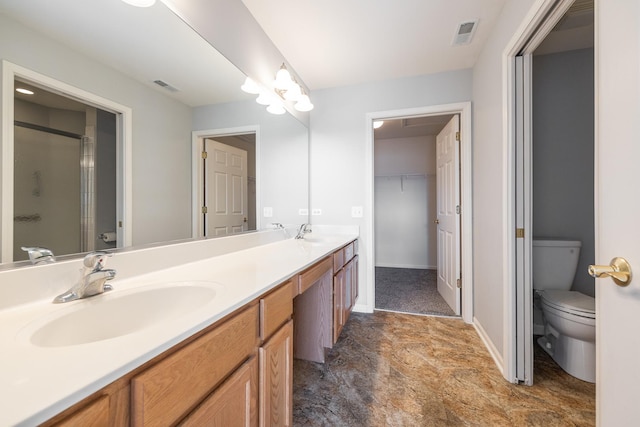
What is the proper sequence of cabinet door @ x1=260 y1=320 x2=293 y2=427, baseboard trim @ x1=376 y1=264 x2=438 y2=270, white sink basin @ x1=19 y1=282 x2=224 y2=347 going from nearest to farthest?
white sink basin @ x1=19 y1=282 x2=224 y2=347, cabinet door @ x1=260 y1=320 x2=293 y2=427, baseboard trim @ x1=376 y1=264 x2=438 y2=270

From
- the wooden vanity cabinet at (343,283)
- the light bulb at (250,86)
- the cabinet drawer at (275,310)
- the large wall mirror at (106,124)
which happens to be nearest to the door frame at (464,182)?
the wooden vanity cabinet at (343,283)

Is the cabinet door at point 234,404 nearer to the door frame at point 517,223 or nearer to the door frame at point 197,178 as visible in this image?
the door frame at point 197,178

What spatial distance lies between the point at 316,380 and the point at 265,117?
180 centimetres

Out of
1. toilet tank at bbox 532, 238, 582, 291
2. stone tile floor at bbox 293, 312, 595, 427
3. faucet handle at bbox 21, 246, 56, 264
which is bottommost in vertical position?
stone tile floor at bbox 293, 312, 595, 427

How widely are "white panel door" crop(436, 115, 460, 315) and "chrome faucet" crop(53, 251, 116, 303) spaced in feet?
8.29

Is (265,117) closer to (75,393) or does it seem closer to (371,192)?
(371,192)

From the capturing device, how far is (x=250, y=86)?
1.71m

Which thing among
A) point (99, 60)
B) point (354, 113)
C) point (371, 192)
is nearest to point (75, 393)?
point (99, 60)

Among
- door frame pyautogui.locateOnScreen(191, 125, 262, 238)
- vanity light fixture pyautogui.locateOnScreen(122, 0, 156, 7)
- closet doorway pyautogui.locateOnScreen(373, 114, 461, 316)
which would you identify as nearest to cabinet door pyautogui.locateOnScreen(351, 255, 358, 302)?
closet doorway pyautogui.locateOnScreen(373, 114, 461, 316)

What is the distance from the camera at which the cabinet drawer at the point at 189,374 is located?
19.7 inches

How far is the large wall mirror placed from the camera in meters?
0.72

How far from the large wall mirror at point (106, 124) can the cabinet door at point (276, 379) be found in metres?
0.68

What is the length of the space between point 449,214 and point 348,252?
1238mm

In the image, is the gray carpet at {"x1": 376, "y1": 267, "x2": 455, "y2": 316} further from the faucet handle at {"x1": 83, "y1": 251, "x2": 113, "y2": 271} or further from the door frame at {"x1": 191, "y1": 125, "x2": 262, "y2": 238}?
the faucet handle at {"x1": 83, "y1": 251, "x2": 113, "y2": 271}
